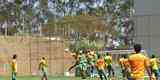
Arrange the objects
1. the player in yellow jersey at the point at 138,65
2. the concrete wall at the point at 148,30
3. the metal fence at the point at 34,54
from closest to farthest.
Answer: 1. the player in yellow jersey at the point at 138,65
2. the concrete wall at the point at 148,30
3. the metal fence at the point at 34,54

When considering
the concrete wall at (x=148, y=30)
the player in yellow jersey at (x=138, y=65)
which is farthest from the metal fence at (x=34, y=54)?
the player in yellow jersey at (x=138, y=65)

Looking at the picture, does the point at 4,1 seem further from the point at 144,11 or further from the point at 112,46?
the point at 144,11

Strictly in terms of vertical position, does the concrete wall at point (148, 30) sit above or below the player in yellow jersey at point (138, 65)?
below

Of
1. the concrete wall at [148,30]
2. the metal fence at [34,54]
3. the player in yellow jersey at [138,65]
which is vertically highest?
the player in yellow jersey at [138,65]

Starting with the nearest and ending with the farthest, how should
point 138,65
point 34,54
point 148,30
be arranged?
point 138,65
point 148,30
point 34,54

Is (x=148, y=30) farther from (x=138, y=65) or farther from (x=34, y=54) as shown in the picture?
(x=138, y=65)

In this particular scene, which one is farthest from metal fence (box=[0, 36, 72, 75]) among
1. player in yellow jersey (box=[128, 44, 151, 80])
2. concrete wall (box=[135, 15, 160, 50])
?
player in yellow jersey (box=[128, 44, 151, 80])

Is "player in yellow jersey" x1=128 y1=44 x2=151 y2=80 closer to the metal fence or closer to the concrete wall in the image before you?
the concrete wall

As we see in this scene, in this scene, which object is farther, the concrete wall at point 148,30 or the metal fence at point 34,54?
the metal fence at point 34,54

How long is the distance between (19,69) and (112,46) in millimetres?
11168

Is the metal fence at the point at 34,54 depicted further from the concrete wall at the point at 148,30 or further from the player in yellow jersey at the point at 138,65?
the player in yellow jersey at the point at 138,65

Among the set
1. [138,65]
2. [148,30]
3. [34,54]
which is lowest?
[34,54]

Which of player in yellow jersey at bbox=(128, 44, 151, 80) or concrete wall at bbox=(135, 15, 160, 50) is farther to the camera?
concrete wall at bbox=(135, 15, 160, 50)

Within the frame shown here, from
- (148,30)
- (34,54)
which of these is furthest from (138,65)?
(34,54)
